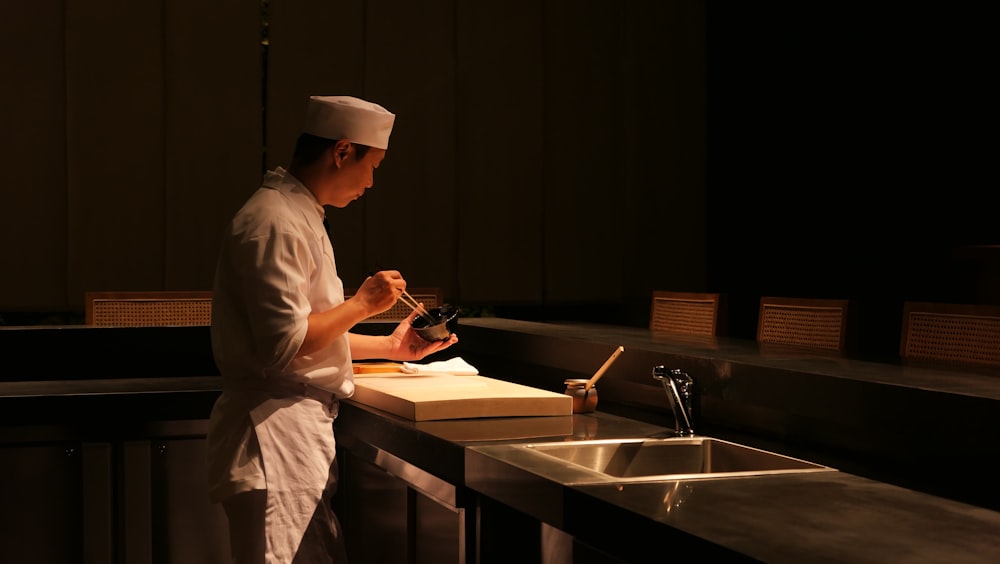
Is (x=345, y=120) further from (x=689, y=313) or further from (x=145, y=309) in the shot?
(x=689, y=313)

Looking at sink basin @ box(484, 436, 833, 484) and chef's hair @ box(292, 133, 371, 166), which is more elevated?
chef's hair @ box(292, 133, 371, 166)

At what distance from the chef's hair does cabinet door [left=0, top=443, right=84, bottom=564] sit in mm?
1108

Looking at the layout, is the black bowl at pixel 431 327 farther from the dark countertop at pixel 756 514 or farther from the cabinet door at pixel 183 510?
the cabinet door at pixel 183 510

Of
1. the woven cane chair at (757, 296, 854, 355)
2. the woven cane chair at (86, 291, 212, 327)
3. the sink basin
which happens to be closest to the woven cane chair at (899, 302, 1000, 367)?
the woven cane chair at (757, 296, 854, 355)

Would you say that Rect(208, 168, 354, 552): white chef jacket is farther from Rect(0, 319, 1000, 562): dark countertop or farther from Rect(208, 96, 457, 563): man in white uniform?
Rect(0, 319, 1000, 562): dark countertop

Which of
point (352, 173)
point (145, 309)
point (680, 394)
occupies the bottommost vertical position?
point (680, 394)

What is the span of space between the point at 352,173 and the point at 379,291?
258 mm

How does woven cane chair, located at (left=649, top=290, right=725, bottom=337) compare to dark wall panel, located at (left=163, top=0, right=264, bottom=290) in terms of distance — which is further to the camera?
dark wall panel, located at (left=163, top=0, right=264, bottom=290)

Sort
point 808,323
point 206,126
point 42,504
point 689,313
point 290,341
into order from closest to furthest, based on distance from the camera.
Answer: point 290,341 → point 42,504 → point 808,323 → point 689,313 → point 206,126

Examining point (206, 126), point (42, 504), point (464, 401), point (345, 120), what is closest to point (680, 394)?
point (464, 401)

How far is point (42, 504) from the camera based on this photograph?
2645 millimetres

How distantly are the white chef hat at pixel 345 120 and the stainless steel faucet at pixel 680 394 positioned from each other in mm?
688

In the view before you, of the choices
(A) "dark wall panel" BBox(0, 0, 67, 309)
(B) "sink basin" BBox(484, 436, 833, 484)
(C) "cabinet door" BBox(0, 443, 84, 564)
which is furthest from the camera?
(A) "dark wall panel" BBox(0, 0, 67, 309)

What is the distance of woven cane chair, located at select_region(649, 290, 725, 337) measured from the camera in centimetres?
396
